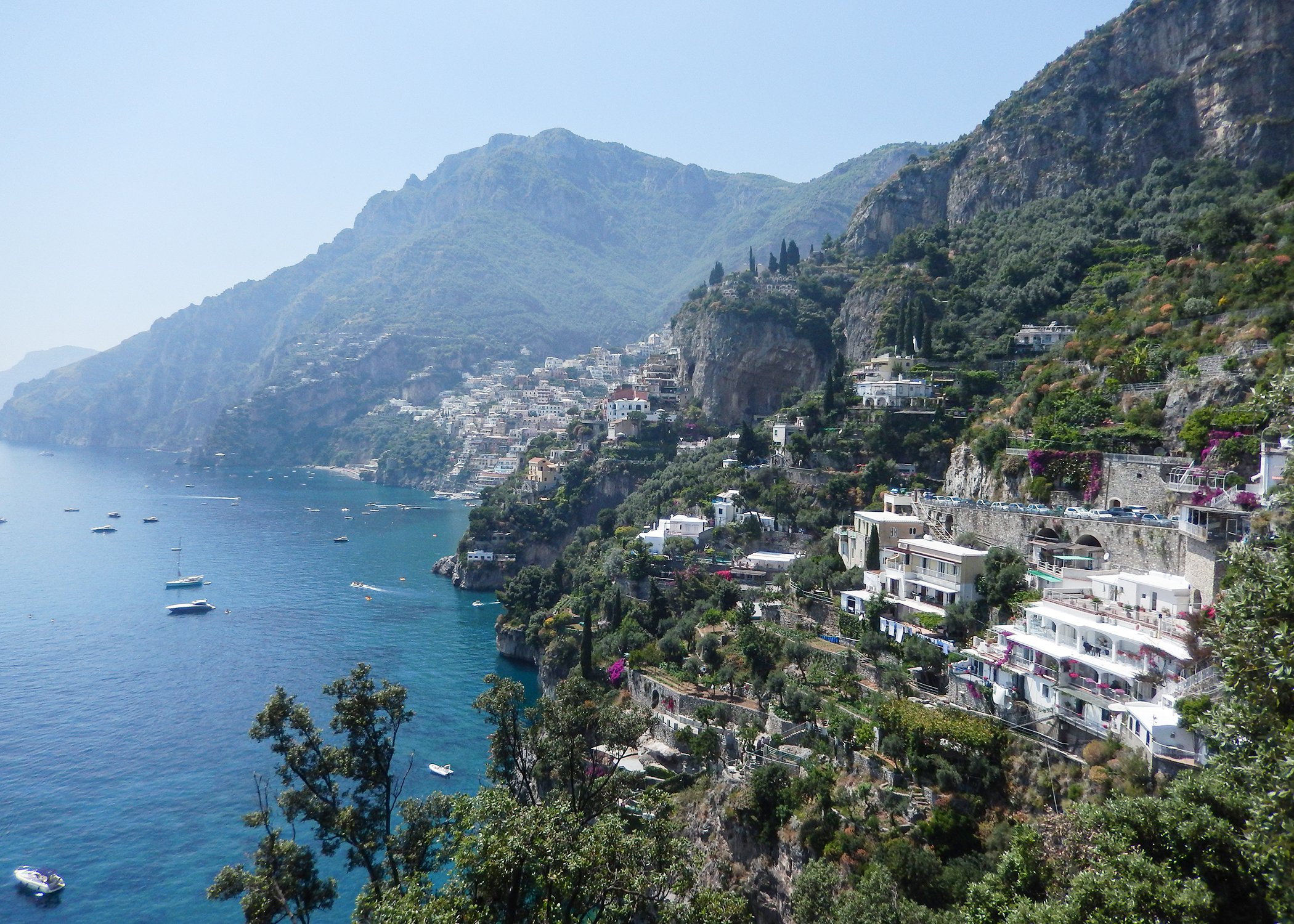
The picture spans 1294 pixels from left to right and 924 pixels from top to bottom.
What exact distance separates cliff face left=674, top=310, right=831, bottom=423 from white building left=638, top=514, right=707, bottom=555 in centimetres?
2467

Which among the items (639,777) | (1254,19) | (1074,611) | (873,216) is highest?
(1254,19)

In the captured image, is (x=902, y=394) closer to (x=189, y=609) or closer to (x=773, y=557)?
(x=773, y=557)

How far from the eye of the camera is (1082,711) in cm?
1741

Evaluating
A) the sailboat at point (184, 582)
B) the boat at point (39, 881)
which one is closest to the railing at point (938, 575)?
the boat at point (39, 881)

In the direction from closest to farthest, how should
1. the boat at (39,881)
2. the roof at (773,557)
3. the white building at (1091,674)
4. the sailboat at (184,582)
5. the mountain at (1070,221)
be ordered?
the white building at (1091,674), the boat at (39,881), the roof at (773,557), the mountain at (1070,221), the sailboat at (184,582)

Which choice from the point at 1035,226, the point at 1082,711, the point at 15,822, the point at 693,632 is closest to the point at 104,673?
the point at 15,822

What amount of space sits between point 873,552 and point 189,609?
45.0 m

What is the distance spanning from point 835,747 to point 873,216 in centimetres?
6169

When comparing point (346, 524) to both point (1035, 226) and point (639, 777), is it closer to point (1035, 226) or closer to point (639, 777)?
point (639, 777)

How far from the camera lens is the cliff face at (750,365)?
62.8 metres

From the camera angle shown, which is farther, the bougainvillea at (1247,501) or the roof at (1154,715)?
the bougainvillea at (1247,501)

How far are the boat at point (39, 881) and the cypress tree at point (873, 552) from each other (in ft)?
93.5

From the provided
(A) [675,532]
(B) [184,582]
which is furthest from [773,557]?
(B) [184,582]

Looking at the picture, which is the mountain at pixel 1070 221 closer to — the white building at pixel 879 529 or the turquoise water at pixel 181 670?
the white building at pixel 879 529
